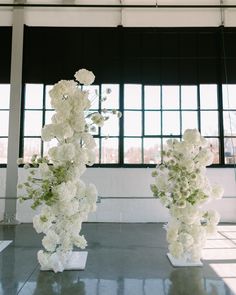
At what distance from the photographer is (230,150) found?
23.2 feet

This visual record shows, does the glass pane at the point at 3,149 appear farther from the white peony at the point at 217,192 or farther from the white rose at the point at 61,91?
the white peony at the point at 217,192

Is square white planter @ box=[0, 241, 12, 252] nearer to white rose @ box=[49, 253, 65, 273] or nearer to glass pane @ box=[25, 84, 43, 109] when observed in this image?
white rose @ box=[49, 253, 65, 273]

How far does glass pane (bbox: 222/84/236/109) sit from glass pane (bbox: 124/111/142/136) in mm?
1958

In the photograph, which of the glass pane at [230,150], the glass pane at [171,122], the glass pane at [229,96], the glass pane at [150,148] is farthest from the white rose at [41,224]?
the glass pane at [229,96]

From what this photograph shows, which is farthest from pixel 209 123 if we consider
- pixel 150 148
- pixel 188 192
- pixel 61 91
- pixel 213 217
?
pixel 61 91

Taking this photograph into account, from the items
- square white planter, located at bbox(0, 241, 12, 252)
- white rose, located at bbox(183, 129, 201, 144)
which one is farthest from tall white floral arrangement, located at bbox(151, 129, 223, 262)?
square white planter, located at bbox(0, 241, 12, 252)

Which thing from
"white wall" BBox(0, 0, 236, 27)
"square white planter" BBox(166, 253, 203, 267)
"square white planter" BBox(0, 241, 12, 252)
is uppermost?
"white wall" BBox(0, 0, 236, 27)

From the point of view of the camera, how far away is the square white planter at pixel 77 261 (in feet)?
11.7

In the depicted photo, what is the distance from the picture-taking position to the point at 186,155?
3600mm

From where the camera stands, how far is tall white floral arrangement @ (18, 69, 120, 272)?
3.25 meters

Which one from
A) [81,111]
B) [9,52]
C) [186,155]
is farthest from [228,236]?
[9,52]

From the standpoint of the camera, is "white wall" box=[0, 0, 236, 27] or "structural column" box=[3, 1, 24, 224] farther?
"white wall" box=[0, 0, 236, 27]

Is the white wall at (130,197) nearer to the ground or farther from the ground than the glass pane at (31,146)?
nearer to the ground

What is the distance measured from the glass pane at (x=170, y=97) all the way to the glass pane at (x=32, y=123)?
2822mm
